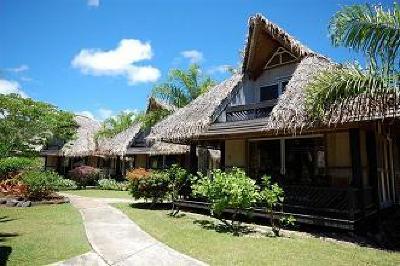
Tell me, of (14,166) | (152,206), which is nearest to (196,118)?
(152,206)

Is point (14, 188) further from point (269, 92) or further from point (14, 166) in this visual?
point (269, 92)

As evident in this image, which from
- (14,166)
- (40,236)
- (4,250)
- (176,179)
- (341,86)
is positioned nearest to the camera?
(4,250)

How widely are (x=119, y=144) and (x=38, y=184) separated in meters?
13.5

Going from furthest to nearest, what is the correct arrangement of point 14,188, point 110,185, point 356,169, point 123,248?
point 110,185, point 14,188, point 356,169, point 123,248

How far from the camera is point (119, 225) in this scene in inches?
394

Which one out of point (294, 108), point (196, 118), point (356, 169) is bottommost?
point (356, 169)

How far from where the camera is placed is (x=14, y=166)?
1755cm

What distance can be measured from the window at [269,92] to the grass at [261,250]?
7.05 meters

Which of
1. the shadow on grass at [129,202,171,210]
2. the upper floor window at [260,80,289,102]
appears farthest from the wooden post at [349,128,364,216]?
the shadow on grass at [129,202,171,210]

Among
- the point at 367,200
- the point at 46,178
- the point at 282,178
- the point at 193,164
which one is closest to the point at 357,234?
the point at 367,200

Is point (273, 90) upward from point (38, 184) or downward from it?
upward

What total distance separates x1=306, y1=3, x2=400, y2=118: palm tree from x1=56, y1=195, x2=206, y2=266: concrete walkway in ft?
17.4

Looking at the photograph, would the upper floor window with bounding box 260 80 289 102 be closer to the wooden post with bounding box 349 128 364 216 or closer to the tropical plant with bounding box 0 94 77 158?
the wooden post with bounding box 349 128 364 216

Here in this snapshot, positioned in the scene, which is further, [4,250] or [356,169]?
[356,169]
